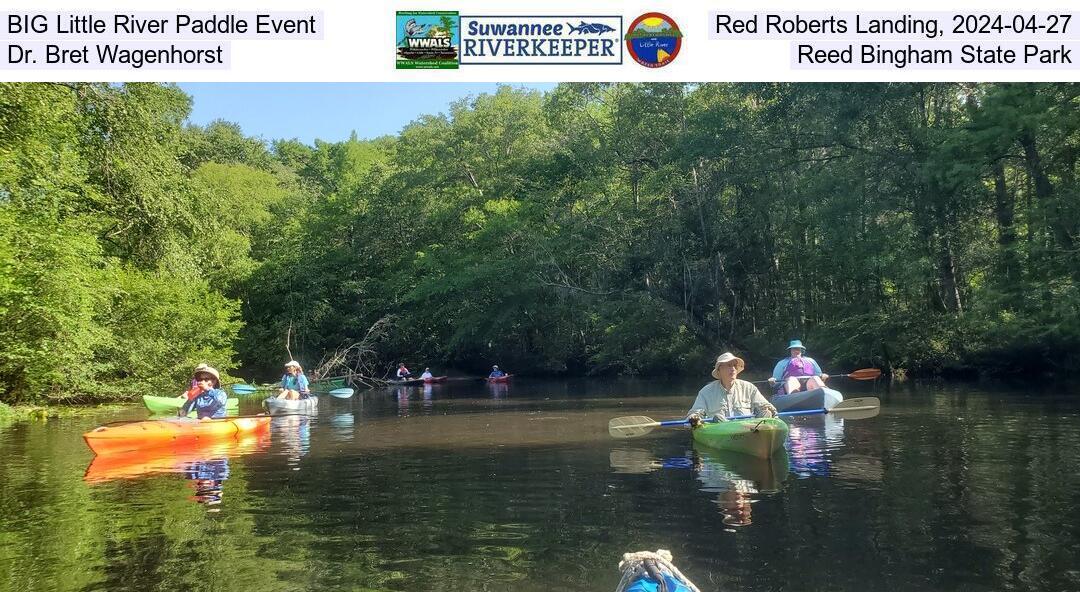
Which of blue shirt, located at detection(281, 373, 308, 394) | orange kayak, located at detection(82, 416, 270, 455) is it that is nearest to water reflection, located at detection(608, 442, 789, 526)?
orange kayak, located at detection(82, 416, 270, 455)

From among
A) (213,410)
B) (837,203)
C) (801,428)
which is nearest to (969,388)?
(837,203)

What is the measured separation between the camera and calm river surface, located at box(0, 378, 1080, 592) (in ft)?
18.8

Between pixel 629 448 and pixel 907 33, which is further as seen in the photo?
pixel 629 448

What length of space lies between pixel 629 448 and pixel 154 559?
23.2 feet

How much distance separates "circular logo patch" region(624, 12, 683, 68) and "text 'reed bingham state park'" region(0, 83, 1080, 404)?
1322cm

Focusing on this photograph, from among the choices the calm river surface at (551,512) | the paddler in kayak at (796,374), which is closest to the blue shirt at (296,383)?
the calm river surface at (551,512)

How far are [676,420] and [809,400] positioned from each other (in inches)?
115

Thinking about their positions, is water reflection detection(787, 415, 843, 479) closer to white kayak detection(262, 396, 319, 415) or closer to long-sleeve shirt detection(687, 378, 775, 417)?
long-sleeve shirt detection(687, 378, 775, 417)

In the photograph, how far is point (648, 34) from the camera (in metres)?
10.0

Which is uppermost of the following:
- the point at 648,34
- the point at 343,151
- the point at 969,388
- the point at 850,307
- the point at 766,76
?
the point at 343,151

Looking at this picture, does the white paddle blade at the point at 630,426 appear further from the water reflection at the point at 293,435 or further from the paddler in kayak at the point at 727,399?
the water reflection at the point at 293,435

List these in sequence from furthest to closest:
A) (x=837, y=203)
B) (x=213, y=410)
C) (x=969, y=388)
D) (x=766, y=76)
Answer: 1. (x=837, y=203)
2. (x=969, y=388)
3. (x=213, y=410)
4. (x=766, y=76)

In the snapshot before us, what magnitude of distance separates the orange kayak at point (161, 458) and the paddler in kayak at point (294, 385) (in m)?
5.06

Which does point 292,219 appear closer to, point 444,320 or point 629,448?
point 444,320
